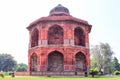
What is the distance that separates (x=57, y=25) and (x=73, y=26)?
6.38 ft

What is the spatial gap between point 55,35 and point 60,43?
128cm

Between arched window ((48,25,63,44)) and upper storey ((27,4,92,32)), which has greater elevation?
upper storey ((27,4,92,32))

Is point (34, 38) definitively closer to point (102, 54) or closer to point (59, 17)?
point (59, 17)

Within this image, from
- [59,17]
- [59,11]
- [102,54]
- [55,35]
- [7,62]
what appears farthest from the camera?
[7,62]

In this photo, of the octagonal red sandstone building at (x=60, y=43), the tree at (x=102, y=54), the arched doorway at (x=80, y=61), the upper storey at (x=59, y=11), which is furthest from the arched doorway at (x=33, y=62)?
the tree at (x=102, y=54)

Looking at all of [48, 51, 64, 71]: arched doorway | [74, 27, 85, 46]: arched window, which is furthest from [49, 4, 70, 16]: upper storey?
[48, 51, 64, 71]: arched doorway

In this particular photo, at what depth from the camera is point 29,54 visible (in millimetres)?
32469

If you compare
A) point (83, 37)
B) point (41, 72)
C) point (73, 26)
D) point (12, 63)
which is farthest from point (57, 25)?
point (12, 63)

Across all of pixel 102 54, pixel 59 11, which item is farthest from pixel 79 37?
pixel 102 54

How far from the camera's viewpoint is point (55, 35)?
3106 centimetres

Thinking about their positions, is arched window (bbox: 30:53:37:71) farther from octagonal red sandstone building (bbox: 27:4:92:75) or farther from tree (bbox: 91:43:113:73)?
tree (bbox: 91:43:113:73)

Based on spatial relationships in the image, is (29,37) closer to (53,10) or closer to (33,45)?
(33,45)

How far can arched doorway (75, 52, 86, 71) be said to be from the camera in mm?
30856

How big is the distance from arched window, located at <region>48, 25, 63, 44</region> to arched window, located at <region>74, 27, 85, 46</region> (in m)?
2.11
